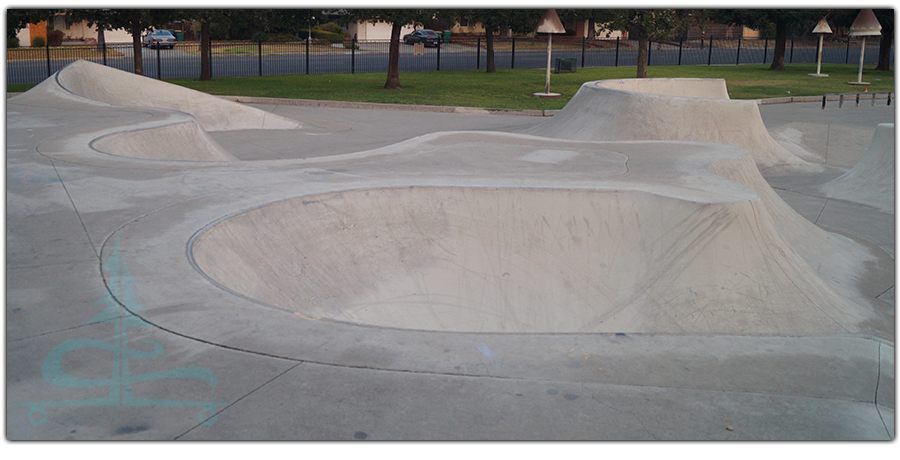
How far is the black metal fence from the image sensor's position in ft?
110

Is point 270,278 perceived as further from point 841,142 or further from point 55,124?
point 841,142

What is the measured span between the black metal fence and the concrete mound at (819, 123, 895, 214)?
1494 centimetres

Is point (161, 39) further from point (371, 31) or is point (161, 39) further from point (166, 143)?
point (166, 143)

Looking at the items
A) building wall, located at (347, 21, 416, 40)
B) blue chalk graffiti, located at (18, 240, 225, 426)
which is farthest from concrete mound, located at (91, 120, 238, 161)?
building wall, located at (347, 21, 416, 40)

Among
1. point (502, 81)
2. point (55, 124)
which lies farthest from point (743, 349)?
point (502, 81)

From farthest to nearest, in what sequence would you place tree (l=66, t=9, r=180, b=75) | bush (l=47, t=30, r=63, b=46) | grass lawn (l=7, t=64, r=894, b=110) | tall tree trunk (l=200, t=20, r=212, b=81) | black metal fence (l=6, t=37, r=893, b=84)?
bush (l=47, t=30, r=63, b=46) → black metal fence (l=6, t=37, r=893, b=84) → tall tree trunk (l=200, t=20, r=212, b=81) → grass lawn (l=7, t=64, r=894, b=110) → tree (l=66, t=9, r=180, b=75)

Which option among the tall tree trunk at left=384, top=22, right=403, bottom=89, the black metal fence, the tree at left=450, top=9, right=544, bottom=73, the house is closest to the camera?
the tall tree trunk at left=384, top=22, right=403, bottom=89

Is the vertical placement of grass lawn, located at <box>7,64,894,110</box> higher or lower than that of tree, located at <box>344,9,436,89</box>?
lower

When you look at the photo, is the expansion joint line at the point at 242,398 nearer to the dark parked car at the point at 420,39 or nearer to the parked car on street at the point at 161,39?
the parked car on street at the point at 161,39

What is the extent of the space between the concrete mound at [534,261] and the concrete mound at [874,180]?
16.8 ft

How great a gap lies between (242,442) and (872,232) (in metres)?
10.5

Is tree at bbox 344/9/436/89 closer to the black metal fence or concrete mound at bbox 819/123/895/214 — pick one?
the black metal fence

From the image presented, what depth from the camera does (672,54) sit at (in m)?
50.0

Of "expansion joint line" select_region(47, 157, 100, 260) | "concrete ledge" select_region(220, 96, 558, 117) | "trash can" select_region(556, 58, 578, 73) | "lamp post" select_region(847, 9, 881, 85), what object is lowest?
"expansion joint line" select_region(47, 157, 100, 260)
